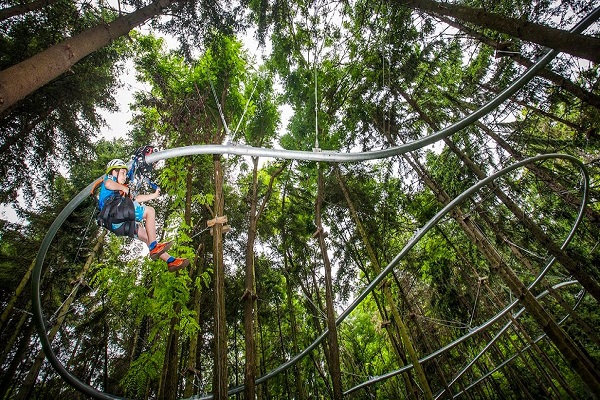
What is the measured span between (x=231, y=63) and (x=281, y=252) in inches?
313

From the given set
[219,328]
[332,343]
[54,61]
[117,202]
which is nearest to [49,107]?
[54,61]

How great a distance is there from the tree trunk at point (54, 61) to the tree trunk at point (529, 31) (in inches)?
195

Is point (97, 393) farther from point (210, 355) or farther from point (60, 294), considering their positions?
point (60, 294)

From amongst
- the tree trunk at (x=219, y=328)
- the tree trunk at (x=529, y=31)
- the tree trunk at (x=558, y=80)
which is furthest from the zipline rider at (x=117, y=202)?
the tree trunk at (x=558, y=80)

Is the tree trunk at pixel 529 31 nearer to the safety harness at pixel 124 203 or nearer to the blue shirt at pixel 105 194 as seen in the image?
the safety harness at pixel 124 203

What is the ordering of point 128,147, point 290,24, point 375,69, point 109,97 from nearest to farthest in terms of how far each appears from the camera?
point 290,24 → point 375,69 → point 109,97 → point 128,147

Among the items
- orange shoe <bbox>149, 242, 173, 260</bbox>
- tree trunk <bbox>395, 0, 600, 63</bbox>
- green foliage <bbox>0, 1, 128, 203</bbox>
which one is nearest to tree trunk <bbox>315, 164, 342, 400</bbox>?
orange shoe <bbox>149, 242, 173, 260</bbox>

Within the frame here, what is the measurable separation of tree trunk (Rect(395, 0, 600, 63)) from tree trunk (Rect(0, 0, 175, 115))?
4.96 metres

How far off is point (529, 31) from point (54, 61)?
6229 mm

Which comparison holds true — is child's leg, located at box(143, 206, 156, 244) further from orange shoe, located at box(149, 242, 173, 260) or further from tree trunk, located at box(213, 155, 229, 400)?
tree trunk, located at box(213, 155, 229, 400)

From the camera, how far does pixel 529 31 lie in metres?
3.57

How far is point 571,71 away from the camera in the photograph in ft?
16.1

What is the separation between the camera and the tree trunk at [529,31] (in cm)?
300

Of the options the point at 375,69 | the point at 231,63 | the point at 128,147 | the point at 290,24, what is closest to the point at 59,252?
the point at 128,147
